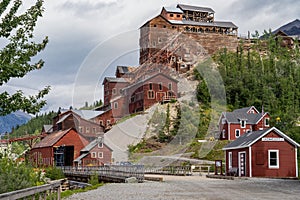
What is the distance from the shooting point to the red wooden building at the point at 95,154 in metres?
59.1

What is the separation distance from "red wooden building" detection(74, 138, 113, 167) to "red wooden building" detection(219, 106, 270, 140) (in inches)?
706

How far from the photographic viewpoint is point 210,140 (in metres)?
67.1

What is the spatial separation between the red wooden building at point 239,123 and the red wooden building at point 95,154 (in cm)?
1793

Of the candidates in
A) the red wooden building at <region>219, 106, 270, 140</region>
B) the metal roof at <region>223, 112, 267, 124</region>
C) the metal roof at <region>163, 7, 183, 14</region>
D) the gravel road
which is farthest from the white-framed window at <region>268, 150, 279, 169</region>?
the metal roof at <region>163, 7, 183, 14</region>

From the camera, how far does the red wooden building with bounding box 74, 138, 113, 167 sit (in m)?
59.1

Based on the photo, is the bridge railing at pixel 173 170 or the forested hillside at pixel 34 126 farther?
the forested hillside at pixel 34 126

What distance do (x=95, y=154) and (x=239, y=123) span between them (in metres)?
21.2

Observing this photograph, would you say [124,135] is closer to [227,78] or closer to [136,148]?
[136,148]

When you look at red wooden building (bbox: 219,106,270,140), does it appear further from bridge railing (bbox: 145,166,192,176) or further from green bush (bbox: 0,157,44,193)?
green bush (bbox: 0,157,44,193)

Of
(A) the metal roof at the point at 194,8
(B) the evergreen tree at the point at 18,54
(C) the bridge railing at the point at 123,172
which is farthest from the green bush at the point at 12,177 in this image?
(A) the metal roof at the point at 194,8

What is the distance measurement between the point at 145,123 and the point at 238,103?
130 ft

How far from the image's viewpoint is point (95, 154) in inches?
2453

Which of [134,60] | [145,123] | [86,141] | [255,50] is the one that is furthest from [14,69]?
[255,50]

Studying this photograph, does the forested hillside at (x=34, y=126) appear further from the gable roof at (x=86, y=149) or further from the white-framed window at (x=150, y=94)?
the white-framed window at (x=150, y=94)
